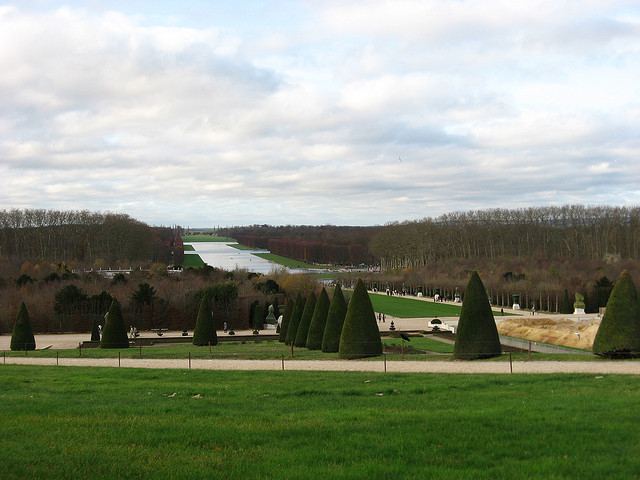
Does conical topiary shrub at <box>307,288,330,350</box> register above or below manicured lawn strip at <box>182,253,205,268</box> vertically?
below

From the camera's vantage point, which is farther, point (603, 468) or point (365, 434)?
point (365, 434)

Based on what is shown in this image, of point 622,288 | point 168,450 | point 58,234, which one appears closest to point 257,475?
point 168,450

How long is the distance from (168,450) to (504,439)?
5153 mm

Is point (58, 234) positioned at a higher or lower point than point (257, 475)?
higher

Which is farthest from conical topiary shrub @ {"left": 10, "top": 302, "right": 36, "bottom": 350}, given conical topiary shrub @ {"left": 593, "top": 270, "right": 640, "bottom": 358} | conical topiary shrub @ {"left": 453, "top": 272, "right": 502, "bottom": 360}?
conical topiary shrub @ {"left": 593, "top": 270, "right": 640, "bottom": 358}

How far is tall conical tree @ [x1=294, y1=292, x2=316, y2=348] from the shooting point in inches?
1352

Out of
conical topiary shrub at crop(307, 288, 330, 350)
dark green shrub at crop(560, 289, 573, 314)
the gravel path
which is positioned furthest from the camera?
dark green shrub at crop(560, 289, 573, 314)

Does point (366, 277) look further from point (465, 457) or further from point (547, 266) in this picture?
point (465, 457)

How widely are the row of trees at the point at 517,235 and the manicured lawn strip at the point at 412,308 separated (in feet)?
126

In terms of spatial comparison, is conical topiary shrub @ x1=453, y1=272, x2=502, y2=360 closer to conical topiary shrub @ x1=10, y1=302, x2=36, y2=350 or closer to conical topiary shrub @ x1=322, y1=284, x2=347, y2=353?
conical topiary shrub @ x1=322, y1=284, x2=347, y2=353

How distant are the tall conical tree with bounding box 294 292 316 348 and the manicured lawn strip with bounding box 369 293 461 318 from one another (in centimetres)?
2721

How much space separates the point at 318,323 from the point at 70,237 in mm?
92698

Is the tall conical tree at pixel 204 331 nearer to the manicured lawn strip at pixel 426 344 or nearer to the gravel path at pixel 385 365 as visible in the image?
the gravel path at pixel 385 365

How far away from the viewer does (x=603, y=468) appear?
7.79 meters
